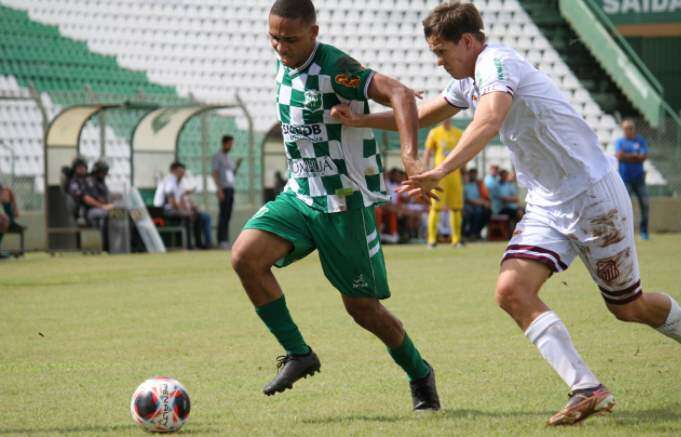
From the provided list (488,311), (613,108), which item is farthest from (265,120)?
(488,311)

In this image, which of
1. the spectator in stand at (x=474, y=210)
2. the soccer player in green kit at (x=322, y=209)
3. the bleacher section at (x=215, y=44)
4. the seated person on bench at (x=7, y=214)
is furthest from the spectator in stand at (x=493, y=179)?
the soccer player in green kit at (x=322, y=209)

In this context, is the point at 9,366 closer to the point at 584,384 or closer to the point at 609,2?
the point at 584,384

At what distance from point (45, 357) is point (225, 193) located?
14070mm

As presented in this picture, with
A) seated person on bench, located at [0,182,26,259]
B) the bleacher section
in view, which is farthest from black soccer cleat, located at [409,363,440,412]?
the bleacher section

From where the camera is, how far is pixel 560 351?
5086 mm

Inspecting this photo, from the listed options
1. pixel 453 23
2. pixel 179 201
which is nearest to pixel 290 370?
pixel 453 23

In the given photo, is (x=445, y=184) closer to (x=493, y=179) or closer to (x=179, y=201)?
(x=493, y=179)

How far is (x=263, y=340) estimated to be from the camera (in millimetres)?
8539

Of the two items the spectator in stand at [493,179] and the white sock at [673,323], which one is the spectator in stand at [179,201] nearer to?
the spectator in stand at [493,179]

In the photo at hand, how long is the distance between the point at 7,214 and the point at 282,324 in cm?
1479

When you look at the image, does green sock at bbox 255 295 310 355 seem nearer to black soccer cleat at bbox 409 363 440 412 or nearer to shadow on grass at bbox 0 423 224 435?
black soccer cleat at bbox 409 363 440 412

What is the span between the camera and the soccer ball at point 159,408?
5.09 metres

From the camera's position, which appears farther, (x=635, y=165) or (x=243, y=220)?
(x=243, y=220)

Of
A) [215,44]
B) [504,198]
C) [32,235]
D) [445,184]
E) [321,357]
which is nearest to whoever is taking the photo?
[321,357]
